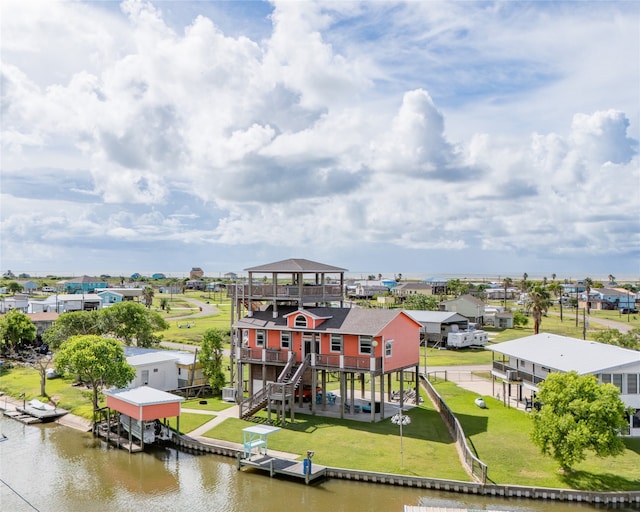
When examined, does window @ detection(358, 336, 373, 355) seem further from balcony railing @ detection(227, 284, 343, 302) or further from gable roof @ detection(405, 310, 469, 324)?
Result: gable roof @ detection(405, 310, 469, 324)

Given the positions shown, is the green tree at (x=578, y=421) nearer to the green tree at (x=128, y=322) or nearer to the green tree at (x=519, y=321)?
the green tree at (x=128, y=322)

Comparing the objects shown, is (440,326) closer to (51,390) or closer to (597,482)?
(51,390)

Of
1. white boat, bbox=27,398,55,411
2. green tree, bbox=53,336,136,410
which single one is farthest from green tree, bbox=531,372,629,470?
white boat, bbox=27,398,55,411

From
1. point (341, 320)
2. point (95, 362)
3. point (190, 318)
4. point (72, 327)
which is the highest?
point (341, 320)

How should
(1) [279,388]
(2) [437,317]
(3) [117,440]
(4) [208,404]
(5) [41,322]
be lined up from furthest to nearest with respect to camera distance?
(2) [437,317] < (5) [41,322] < (4) [208,404] < (1) [279,388] < (3) [117,440]

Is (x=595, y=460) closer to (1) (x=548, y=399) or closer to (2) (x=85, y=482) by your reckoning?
(1) (x=548, y=399)

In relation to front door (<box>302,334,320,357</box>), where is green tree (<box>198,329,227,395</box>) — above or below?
below

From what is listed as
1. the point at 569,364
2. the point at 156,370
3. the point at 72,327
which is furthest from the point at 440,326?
the point at 72,327
